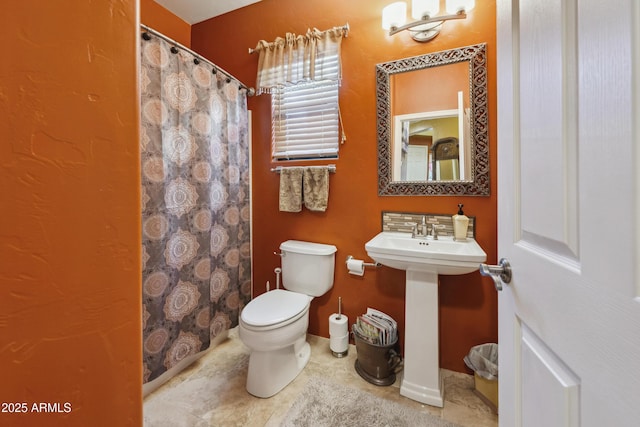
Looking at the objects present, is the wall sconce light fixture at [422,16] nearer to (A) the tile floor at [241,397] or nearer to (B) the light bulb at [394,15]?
(B) the light bulb at [394,15]

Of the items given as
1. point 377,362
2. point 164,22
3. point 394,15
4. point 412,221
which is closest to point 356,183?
point 412,221

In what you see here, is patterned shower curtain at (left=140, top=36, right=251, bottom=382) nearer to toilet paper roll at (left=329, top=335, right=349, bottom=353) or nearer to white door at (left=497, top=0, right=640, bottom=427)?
toilet paper roll at (left=329, top=335, right=349, bottom=353)

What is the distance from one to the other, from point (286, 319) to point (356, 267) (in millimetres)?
571

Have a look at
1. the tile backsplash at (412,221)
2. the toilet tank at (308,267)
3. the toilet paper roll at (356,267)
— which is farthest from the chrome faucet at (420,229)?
the toilet tank at (308,267)

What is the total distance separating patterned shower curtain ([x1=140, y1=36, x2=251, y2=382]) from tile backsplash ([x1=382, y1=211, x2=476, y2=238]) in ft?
3.73

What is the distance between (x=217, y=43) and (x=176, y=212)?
A: 1.60 metres

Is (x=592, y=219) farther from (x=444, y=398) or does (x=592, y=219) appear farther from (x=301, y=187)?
(x=301, y=187)

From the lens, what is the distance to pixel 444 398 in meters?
1.34

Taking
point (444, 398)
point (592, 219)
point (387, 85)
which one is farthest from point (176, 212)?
point (444, 398)

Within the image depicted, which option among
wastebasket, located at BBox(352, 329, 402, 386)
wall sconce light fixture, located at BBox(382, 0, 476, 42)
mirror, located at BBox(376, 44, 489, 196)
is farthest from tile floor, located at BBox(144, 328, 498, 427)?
wall sconce light fixture, located at BBox(382, 0, 476, 42)

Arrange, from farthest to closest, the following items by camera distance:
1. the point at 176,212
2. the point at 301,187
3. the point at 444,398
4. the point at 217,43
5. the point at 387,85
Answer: the point at 217,43 < the point at 301,187 < the point at 387,85 < the point at 176,212 < the point at 444,398

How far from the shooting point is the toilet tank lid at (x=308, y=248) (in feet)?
5.57

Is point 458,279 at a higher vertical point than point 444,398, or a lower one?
higher

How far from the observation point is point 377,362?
56.7 inches
